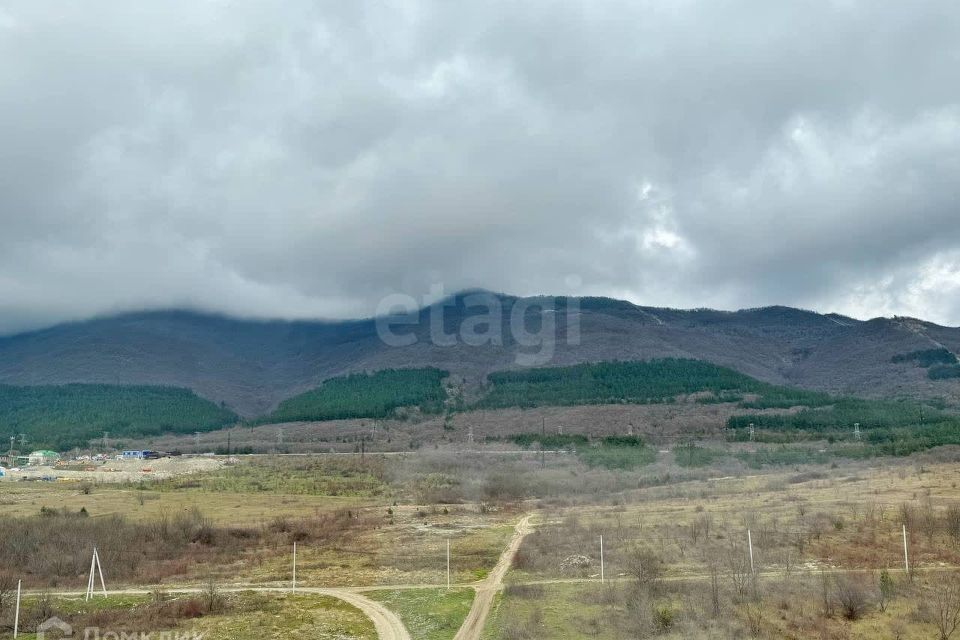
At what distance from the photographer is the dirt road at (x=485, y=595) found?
72.4 ft

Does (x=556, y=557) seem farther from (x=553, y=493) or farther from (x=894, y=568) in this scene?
(x=553, y=493)

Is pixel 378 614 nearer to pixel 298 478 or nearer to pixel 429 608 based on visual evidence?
pixel 429 608

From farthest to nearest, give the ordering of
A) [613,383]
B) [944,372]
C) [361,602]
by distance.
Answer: [613,383], [944,372], [361,602]

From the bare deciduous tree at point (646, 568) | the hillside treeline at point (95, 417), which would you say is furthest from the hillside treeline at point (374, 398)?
the bare deciduous tree at point (646, 568)

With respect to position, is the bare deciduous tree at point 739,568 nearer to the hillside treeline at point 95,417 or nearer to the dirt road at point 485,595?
the dirt road at point 485,595

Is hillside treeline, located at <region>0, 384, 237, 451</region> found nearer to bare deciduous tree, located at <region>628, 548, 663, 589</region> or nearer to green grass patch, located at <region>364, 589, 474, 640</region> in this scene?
green grass patch, located at <region>364, 589, 474, 640</region>

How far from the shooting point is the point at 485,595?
2656cm

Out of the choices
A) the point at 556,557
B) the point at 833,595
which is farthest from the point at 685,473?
the point at 833,595

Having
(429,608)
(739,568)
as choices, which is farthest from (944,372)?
(429,608)

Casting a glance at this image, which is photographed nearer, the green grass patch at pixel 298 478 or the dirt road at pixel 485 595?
the dirt road at pixel 485 595

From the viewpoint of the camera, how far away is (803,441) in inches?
3767

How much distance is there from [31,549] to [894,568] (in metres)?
40.8

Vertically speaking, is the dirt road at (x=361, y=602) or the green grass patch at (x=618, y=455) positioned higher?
the green grass patch at (x=618, y=455)

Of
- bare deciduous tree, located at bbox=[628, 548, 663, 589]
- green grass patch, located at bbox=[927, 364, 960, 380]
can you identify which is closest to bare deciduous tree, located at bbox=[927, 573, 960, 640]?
bare deciduous tree, located at bbox=[628, 548, 663, 589]
